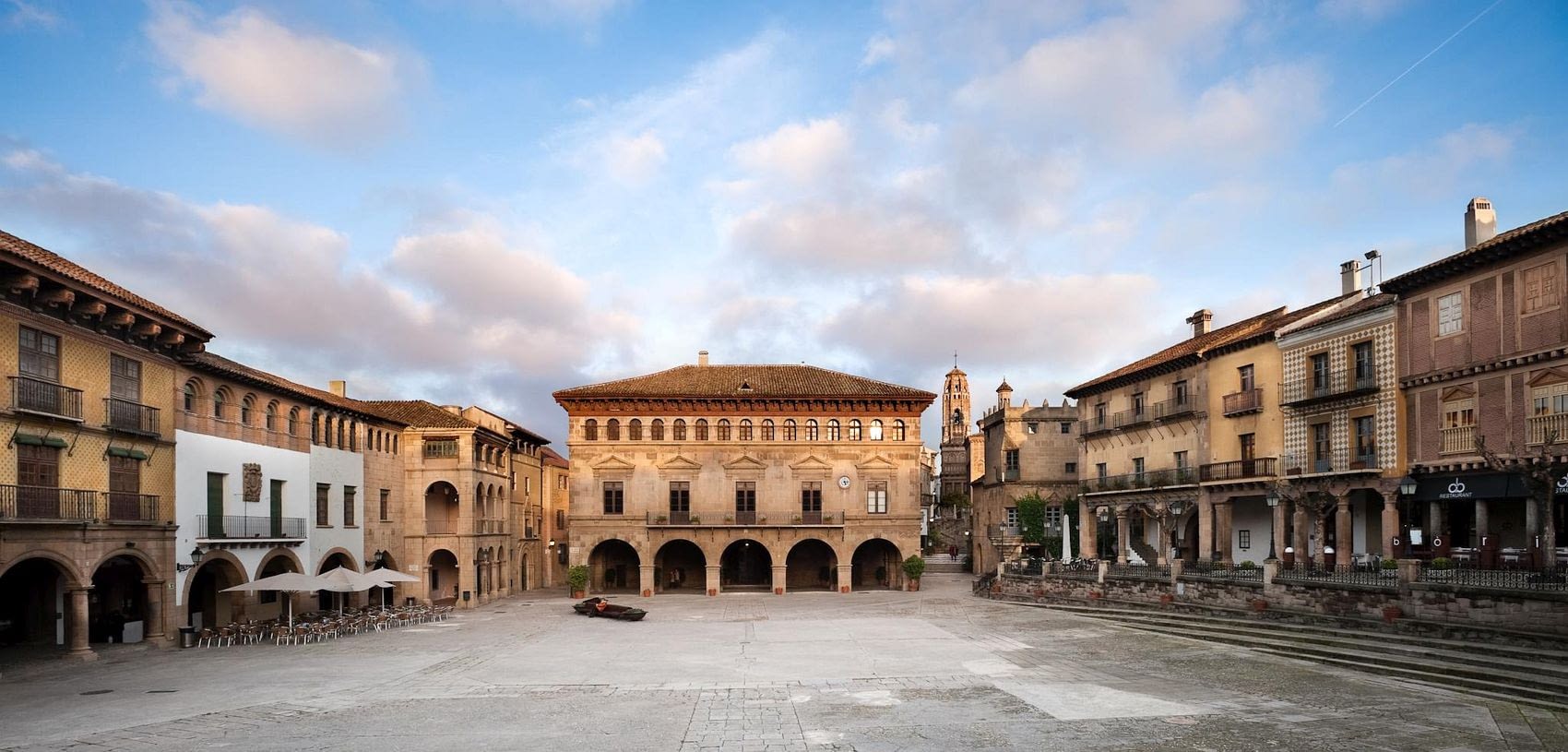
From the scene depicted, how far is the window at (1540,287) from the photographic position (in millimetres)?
27609

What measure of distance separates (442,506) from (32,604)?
21.6m

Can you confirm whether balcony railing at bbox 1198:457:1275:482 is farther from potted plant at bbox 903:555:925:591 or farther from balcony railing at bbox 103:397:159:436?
balcony railing at bbox 103:397:159:436

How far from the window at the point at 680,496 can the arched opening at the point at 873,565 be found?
9198 mm

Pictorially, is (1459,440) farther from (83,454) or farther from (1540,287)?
(83,454)

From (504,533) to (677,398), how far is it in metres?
11.5

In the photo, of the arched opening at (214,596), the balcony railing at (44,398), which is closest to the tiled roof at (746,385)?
the arched opening at (214,596)

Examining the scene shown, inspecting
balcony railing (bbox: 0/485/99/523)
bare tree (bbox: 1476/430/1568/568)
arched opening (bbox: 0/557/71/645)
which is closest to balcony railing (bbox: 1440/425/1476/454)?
bare tree (bbox: 1476/430/1568/568)

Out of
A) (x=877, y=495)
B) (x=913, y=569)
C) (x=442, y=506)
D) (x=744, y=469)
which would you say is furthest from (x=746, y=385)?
(x=442, y=506)

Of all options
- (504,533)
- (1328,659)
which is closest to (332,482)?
(504,533)

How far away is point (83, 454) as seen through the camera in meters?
27.2

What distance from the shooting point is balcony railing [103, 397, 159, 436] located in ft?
92.3

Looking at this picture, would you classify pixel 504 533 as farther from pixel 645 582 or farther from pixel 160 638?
pixel 160 638

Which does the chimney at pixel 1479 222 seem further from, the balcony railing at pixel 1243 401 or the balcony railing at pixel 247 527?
the balcony railing at pixel 247 527

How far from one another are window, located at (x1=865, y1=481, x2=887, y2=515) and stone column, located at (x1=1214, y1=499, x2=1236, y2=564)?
54.9 feet
